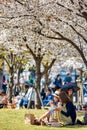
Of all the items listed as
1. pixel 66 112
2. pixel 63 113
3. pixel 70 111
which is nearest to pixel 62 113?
pixel 63 113

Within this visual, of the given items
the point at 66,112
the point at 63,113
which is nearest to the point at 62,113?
the point at 63,113

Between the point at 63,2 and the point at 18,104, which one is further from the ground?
the point at 63,2

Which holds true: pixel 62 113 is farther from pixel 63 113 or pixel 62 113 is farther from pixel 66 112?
pixel 66 112

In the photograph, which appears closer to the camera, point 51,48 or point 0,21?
point 0,21

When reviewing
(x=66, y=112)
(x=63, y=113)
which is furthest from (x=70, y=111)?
(x=63, y=113)

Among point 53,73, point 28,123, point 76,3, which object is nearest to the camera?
point 76,3

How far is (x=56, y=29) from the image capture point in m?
15.0

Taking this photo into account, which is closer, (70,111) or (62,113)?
(62,113)

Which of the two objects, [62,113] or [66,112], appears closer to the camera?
[62,113]

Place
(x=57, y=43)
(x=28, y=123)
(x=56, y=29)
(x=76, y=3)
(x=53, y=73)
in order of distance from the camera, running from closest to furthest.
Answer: (x=76, y=3), (x=28, y=123), (x=56, y=29), (x=57, y=43), (x=53, y=73)

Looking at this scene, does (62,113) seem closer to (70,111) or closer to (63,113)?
(63,113)

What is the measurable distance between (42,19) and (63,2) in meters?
1.36

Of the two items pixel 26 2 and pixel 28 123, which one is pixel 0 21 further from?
pixel 28 123

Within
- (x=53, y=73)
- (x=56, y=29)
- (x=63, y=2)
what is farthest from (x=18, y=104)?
(x=53, y=73)
